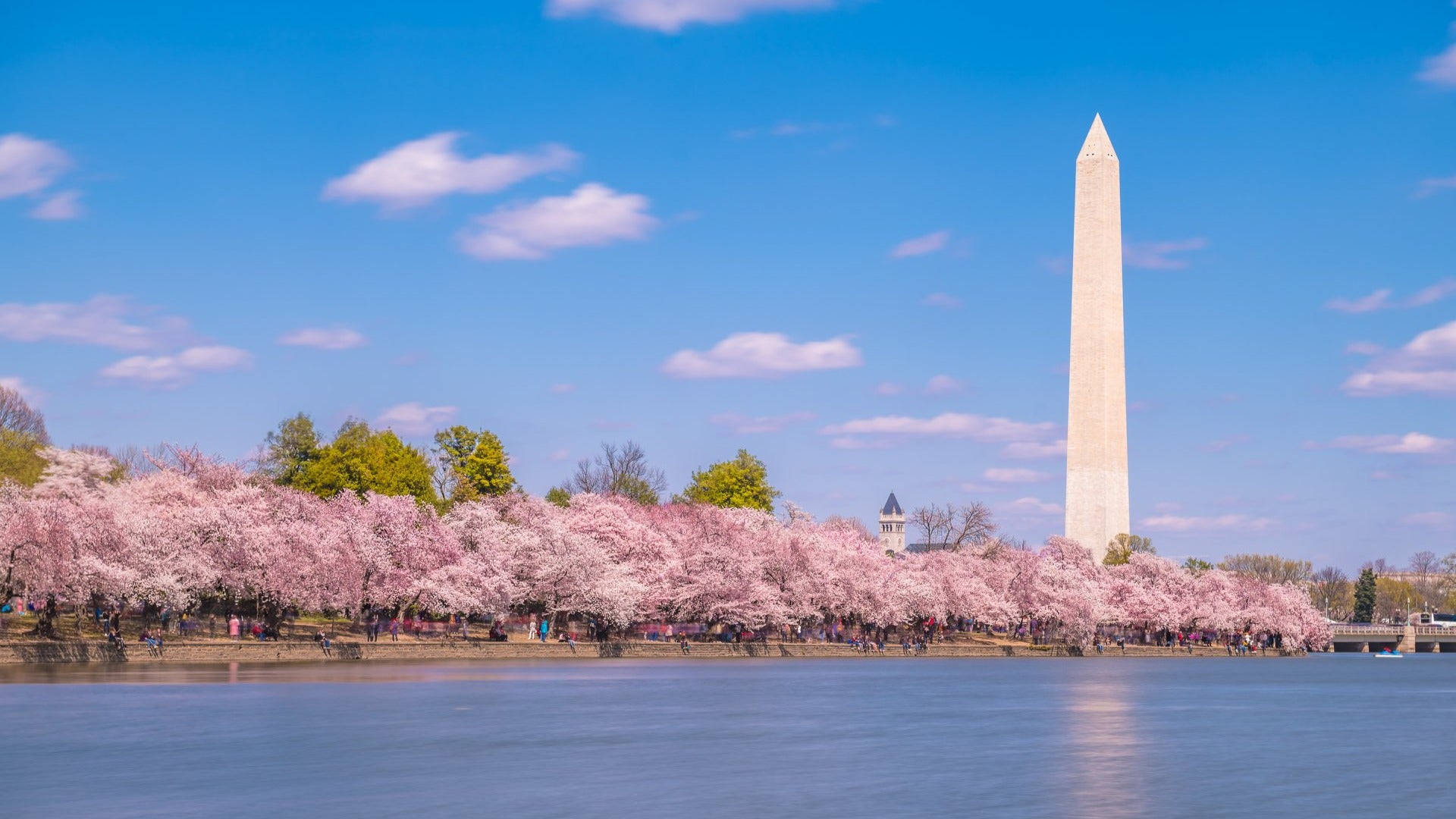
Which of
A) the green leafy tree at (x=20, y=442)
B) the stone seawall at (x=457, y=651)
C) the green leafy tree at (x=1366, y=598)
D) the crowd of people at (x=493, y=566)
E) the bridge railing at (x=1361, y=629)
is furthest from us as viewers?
the green leafy tree at (x=1366, y=598)

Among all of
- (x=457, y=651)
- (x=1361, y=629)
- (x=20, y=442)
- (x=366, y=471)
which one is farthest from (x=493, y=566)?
(x=1361, y=629)

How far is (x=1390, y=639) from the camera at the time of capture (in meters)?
166

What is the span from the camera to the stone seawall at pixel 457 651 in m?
56.7

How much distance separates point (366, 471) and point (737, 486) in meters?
29.0

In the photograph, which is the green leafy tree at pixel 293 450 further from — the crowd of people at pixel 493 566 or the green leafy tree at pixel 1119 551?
the green leafy tree at pixel 1119 551

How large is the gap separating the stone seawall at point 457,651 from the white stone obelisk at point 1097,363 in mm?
12365

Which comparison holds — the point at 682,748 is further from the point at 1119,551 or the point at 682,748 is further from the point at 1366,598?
the point at 1366,598

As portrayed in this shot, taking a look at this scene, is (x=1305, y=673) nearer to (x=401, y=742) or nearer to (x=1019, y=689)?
(x=1019, y=689)

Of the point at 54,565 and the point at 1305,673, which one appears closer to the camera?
the point at 54,565

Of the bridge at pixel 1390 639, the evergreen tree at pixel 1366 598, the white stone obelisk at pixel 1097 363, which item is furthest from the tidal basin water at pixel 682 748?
the evergreen tree at pixel 1366 598

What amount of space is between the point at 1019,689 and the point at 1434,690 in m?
21.2

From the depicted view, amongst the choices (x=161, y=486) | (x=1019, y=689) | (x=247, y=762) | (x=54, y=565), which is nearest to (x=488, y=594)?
(x=161, y=486)

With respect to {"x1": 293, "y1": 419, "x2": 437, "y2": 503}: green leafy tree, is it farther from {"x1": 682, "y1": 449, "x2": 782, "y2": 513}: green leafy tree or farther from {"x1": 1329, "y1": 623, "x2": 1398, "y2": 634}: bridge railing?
{"x1": 1329, "y1": 623, "x2": 1398, "y2": 634}: bridge railing

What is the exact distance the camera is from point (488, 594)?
241ft
